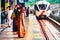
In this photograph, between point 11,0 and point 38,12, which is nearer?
point 11,0

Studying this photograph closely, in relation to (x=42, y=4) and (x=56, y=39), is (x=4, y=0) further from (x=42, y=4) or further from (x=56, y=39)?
(x=42, y=4)

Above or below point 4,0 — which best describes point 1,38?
below

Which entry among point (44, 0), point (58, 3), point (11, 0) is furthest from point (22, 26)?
point (44, 0)

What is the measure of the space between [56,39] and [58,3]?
10.2 metres

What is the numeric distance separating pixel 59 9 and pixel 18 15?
12049 millimetres

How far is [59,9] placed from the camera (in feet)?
71.7

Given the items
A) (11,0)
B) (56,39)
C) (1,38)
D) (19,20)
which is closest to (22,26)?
(19,20)

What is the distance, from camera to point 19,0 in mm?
20125

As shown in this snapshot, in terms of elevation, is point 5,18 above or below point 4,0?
below

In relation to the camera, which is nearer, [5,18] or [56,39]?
[56,39]

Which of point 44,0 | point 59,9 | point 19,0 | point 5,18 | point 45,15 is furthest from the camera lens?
point 44,0

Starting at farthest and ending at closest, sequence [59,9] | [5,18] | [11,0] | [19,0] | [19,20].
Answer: [59,9], [19,0], [11,0], [5,18], [19,20]

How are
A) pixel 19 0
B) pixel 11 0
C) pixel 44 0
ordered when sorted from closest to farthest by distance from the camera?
pixel 11 0 → pixel 19 0 → pixel 44 0

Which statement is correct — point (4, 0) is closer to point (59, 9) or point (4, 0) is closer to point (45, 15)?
point (59, 9)
